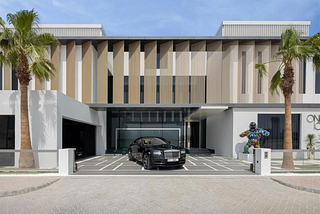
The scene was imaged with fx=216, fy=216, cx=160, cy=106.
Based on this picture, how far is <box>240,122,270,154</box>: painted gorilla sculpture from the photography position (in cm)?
1436

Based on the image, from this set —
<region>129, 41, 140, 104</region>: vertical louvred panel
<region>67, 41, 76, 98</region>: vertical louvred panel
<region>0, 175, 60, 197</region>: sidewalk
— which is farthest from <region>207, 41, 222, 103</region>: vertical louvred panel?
<region>0, 175, 60, 197</region>: sidewalk

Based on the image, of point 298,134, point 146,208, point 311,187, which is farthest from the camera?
point 298,134

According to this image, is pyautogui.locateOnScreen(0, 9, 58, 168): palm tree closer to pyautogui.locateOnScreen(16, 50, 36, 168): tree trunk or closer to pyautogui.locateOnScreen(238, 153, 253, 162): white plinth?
pyautogui.locateOnScreen(16, 50, 36, 168): tree trunk

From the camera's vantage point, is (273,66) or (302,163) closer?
(302,163)

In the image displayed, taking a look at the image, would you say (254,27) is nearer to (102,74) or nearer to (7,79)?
(102,74)

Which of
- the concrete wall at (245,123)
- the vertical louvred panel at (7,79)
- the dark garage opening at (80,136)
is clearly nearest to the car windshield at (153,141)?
the concrete wall at (245,123)

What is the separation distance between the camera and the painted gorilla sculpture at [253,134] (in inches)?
565

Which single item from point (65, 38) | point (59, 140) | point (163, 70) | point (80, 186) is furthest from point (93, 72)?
point (80, 186)

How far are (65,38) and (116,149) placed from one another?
1120cm

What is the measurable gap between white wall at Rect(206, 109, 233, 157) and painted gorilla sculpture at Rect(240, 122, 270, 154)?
1422 mm

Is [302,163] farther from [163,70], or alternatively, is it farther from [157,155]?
[163,70]

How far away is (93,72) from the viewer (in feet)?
57.6

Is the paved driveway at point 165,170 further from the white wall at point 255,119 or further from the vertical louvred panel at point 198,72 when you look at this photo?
the vertical louvred panel at point 198,72

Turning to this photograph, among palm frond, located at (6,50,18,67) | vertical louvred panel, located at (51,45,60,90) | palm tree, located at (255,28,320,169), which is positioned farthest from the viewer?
vertical louvred panel, located at (51,45,60,90)
